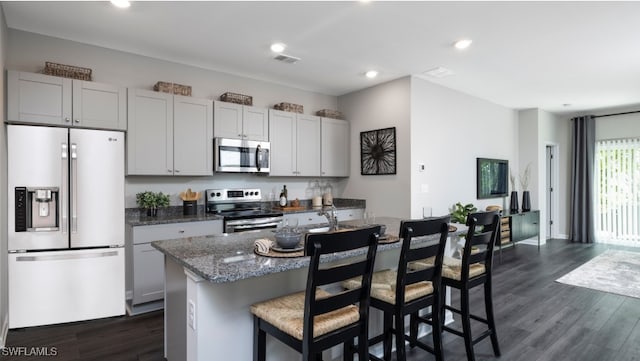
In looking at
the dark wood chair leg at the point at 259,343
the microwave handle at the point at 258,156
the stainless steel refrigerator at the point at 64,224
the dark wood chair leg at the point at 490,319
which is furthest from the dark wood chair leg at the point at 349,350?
the microwave handle at the point at 258,156

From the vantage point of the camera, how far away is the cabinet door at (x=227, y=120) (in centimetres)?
424

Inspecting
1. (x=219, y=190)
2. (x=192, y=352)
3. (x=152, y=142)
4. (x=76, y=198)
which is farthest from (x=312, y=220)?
(x=192, y=352)

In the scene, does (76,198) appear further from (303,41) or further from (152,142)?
(303,41)

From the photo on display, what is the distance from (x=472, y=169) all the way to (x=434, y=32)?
318cm

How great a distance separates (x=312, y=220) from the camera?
187 inches

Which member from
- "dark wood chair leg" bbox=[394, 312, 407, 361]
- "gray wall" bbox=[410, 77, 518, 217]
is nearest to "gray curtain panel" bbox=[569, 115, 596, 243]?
"gray wall" bbox=[410, 77, 518, 217]

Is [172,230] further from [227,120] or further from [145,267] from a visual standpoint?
[227,120]

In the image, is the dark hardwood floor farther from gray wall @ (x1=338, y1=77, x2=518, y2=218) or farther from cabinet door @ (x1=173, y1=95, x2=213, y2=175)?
cabinet door @ (x1=173, y1=95, x2=213, y2=175)

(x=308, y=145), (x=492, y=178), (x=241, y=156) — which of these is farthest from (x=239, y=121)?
(x=492, y=178)

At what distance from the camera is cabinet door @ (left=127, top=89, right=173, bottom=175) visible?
3.63 meters

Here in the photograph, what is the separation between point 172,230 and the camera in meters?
3.57

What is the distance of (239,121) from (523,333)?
12.2 ft

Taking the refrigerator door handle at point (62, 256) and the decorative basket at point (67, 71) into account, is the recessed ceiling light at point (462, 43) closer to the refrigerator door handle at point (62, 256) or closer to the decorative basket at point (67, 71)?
the decorative basket at point (67, 71)

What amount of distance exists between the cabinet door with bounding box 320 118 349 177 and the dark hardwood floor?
2.45m
